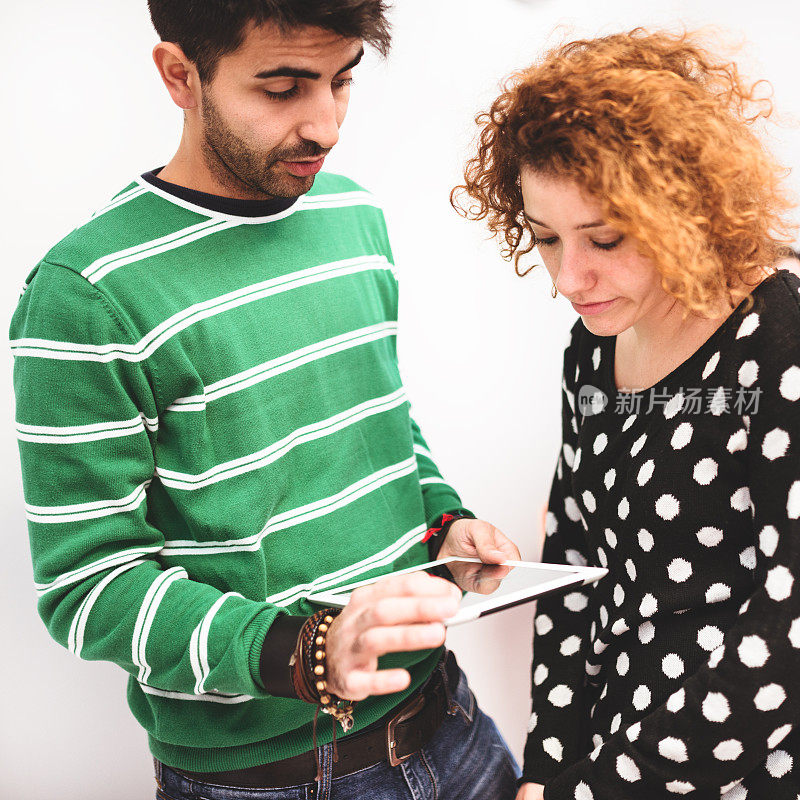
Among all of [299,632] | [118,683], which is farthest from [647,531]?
[118,683]

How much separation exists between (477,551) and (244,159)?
2.01 ft

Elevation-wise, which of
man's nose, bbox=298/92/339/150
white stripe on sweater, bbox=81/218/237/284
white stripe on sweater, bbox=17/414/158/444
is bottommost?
white stripe on sweater, bbox=17/414/158/444

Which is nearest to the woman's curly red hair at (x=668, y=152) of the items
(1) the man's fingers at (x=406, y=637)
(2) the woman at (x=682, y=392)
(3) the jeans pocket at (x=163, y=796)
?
(2) the woman at (x=682, y=392)

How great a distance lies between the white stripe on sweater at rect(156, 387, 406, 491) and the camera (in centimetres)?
102

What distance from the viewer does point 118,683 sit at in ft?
5.06

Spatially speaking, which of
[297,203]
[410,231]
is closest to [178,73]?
[297,203]

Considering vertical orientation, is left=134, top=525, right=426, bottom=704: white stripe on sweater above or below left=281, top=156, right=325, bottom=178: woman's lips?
below

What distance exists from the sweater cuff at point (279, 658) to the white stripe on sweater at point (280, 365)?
0.94ft

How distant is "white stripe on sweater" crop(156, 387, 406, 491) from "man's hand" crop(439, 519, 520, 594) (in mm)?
212

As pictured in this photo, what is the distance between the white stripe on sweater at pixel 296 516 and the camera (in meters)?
1.05

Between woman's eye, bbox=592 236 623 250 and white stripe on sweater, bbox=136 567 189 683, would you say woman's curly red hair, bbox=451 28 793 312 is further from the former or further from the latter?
white stripe on sweater, bbox=136 567 189 683

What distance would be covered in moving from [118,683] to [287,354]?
0.82m

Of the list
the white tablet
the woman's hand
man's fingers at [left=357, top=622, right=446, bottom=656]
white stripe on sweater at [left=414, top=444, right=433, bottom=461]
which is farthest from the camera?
white stripe on sweater at [left=414, top=444, right=433, bottom=461]

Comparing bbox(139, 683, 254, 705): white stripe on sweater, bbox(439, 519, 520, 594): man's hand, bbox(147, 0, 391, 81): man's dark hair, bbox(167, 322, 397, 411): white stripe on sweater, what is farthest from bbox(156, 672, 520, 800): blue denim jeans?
bbox(147, 0, 391, 81): man's dark hair
